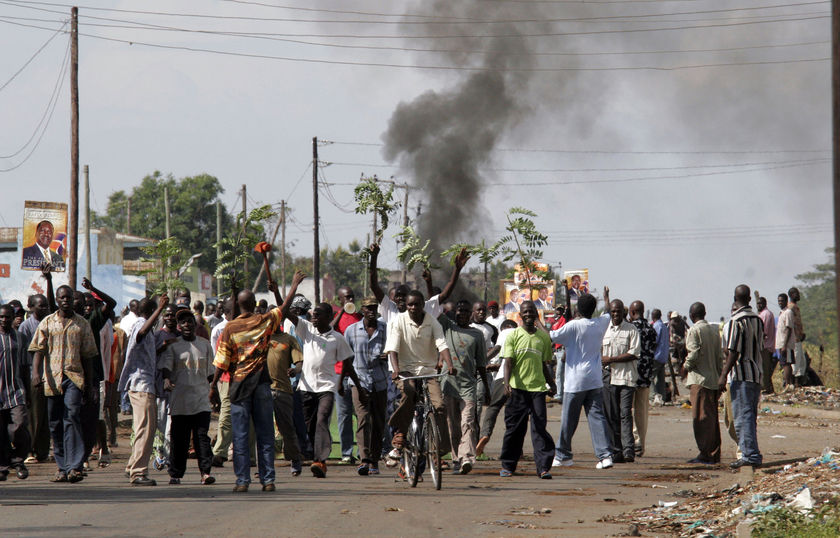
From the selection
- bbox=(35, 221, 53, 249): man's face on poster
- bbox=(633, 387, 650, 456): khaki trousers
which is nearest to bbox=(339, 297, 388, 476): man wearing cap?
bbox=(633, 387, 650, 456): khaki trousers

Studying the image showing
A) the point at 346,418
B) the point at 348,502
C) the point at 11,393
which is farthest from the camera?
the point at 346,418

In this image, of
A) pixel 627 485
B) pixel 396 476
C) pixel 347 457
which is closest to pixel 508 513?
pixel 627 485

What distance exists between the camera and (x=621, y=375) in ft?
41.4

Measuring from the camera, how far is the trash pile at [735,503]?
7.61m

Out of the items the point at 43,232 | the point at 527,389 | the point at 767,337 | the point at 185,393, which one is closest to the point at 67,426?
the point at 185,393

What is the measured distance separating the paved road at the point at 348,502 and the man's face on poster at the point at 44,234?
19.9m

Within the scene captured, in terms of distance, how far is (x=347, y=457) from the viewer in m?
12.6

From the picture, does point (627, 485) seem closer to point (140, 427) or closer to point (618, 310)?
point (618, 310)

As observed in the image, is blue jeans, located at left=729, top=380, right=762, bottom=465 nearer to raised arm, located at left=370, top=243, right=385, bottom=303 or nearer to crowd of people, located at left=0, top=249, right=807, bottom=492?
crowd of people, located at left=0, top=249, right=807, bottom=492

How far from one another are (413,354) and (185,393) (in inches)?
82.3

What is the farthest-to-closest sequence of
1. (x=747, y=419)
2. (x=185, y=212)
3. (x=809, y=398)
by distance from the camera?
(x=185, y=212)
(x=809, y=398)
(x=747, y=419)

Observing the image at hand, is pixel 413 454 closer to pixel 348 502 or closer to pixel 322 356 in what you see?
pixel 348 502

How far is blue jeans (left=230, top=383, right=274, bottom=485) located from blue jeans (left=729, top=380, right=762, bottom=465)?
14.5 feet

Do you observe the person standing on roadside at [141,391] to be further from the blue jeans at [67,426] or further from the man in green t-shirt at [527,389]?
the man in green t-shirt at [527,389]
